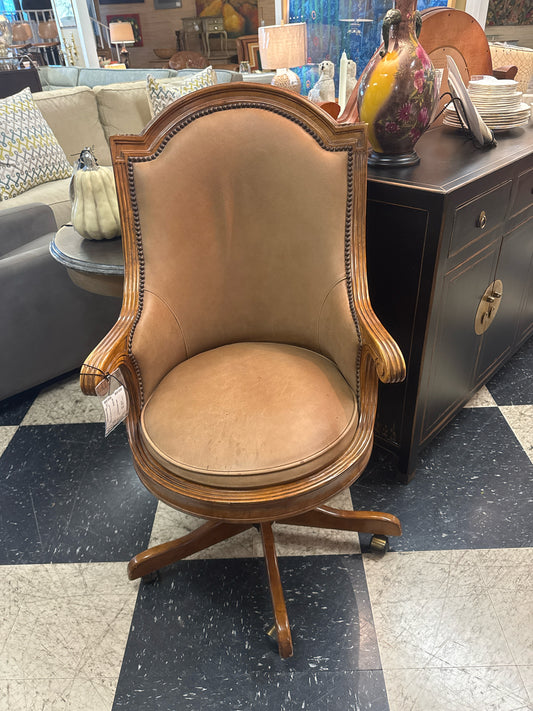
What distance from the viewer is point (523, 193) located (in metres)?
1.58

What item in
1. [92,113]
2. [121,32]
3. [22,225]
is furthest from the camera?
[121,32]

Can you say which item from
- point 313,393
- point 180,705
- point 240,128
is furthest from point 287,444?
point 240,128

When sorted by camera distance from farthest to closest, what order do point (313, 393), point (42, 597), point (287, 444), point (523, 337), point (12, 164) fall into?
point (12, 164) → point (523, 337) → point (42, 597) → point (313, 393) → point (287, 444)

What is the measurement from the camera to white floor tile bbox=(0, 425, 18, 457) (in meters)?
1.83

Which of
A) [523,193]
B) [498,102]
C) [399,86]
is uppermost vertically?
[399,86]

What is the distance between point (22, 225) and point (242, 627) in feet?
5.91

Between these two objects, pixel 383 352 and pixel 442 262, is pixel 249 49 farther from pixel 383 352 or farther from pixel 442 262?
pixel 383 352

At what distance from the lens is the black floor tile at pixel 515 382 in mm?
1938

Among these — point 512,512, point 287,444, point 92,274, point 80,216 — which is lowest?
point 512,512

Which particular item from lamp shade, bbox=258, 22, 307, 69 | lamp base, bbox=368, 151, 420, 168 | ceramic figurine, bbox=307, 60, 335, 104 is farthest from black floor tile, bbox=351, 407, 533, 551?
lamp shade, bbox=258, 22, 307, 69

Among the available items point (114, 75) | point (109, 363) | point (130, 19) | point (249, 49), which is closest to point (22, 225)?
point (109, 363)

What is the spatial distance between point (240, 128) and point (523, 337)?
151 centimetres

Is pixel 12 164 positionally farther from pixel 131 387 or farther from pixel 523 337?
pixel 523 337

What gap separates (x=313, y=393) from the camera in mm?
1167
